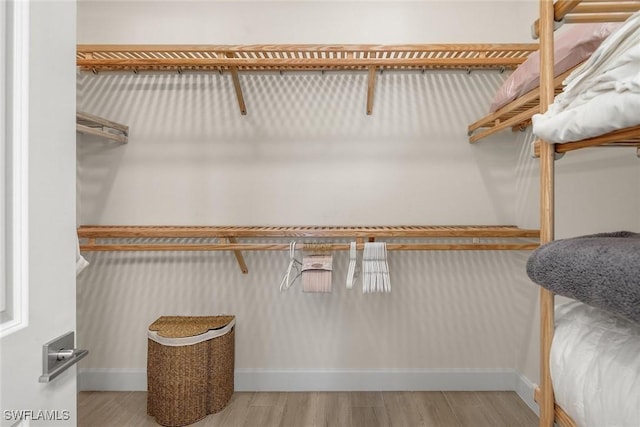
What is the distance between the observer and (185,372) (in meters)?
1.58

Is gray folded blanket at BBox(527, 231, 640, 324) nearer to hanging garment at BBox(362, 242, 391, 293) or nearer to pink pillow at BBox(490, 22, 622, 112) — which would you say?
pink pillow at BBox(490, 22, 622, 112)

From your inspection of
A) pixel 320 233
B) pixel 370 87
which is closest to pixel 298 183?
pixel 320 233

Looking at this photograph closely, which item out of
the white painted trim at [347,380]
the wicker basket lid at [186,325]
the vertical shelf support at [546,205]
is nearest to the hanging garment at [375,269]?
the white painted trim at [347,380]

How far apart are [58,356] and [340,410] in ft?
4.79

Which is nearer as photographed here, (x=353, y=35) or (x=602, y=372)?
(x=602, y=372)

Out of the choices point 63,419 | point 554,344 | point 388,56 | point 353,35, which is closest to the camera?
point 63,419

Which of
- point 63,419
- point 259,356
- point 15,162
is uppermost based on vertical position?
point 15,162

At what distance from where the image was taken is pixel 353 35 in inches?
74.5

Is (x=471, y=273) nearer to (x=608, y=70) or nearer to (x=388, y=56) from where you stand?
(x=388, y=56)

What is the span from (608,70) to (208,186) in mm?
1713

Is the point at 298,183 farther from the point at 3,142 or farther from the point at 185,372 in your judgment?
the point at 3,142

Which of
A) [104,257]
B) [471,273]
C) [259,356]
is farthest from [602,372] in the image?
[104,257]

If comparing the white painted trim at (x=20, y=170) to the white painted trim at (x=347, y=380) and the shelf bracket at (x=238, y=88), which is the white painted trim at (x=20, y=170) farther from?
the white painted trim at (x=347, y=380)

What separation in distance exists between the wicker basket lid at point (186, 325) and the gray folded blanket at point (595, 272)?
144cm
